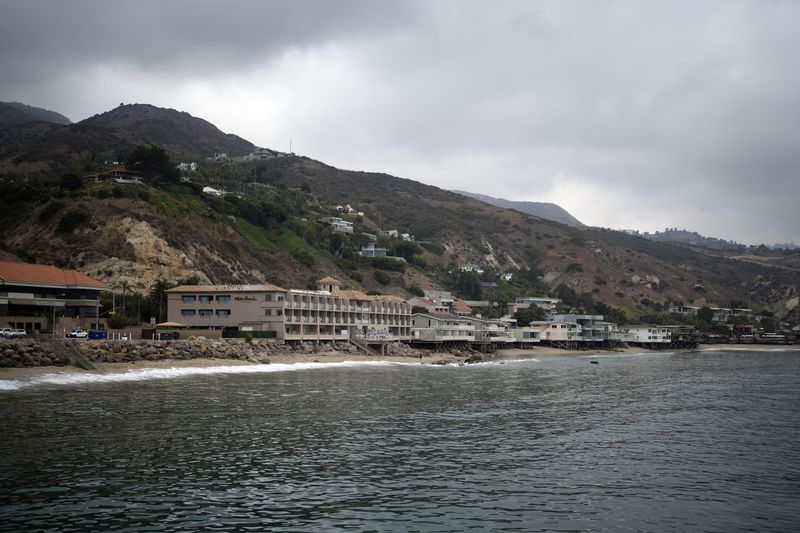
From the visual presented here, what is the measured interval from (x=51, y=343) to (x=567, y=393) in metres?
48.2

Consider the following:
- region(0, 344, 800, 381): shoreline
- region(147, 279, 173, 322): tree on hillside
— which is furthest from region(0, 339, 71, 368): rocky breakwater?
region(147, 279, 173, 322): tree on hillside

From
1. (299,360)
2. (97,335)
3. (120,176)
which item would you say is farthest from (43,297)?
(120,176)

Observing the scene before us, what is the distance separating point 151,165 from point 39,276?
255ft

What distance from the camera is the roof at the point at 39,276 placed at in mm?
76250

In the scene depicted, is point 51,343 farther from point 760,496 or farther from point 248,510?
point 760,496

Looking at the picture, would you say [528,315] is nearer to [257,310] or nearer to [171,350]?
[257,310]

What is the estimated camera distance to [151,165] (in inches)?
6029

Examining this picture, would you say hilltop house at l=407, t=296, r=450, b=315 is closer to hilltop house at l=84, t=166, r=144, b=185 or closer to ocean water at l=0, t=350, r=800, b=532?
hilltop house at l=84, t=166, r=144, b=185

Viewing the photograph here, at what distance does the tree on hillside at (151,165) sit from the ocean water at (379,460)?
4142 inches

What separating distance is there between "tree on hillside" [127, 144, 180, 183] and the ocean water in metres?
105

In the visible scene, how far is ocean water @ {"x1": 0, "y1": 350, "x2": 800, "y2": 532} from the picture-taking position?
2261 centimetres

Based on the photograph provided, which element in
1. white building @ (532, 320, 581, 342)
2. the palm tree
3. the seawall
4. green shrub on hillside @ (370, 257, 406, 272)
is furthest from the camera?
green shrub on hillside @ (370, 257, 406, 272)

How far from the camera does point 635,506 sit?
976 inches

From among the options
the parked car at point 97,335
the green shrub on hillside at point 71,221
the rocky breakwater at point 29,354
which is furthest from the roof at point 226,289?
the rocky breakwater at point 29,354
